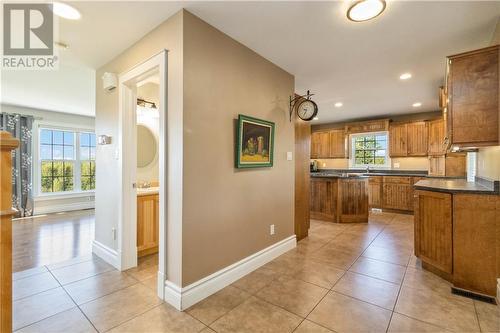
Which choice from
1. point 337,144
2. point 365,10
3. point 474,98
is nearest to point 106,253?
point 365,10

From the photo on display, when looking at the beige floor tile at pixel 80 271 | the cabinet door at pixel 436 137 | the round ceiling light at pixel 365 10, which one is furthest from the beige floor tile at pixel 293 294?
the cabinet door at pixel 436 137

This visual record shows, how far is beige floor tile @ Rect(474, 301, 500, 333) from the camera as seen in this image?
1.65 metres

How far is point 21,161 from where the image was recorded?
5184 mm

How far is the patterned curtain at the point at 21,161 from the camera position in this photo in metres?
5.08

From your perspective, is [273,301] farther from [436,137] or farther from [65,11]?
[436,137]

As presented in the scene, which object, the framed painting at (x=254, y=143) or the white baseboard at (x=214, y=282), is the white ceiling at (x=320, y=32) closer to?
the framed painting at (x=254, y=143)

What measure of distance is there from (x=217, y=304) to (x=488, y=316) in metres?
2.15

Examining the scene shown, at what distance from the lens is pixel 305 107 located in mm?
3203

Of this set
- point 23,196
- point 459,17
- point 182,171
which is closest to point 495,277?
point 459,17

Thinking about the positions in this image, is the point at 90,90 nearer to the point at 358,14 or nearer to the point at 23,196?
the point at 23,196

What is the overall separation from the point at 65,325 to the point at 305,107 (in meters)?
3.32

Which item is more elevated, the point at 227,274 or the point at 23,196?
the point at 23,196

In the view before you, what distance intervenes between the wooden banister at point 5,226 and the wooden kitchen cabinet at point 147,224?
81.0 inches
